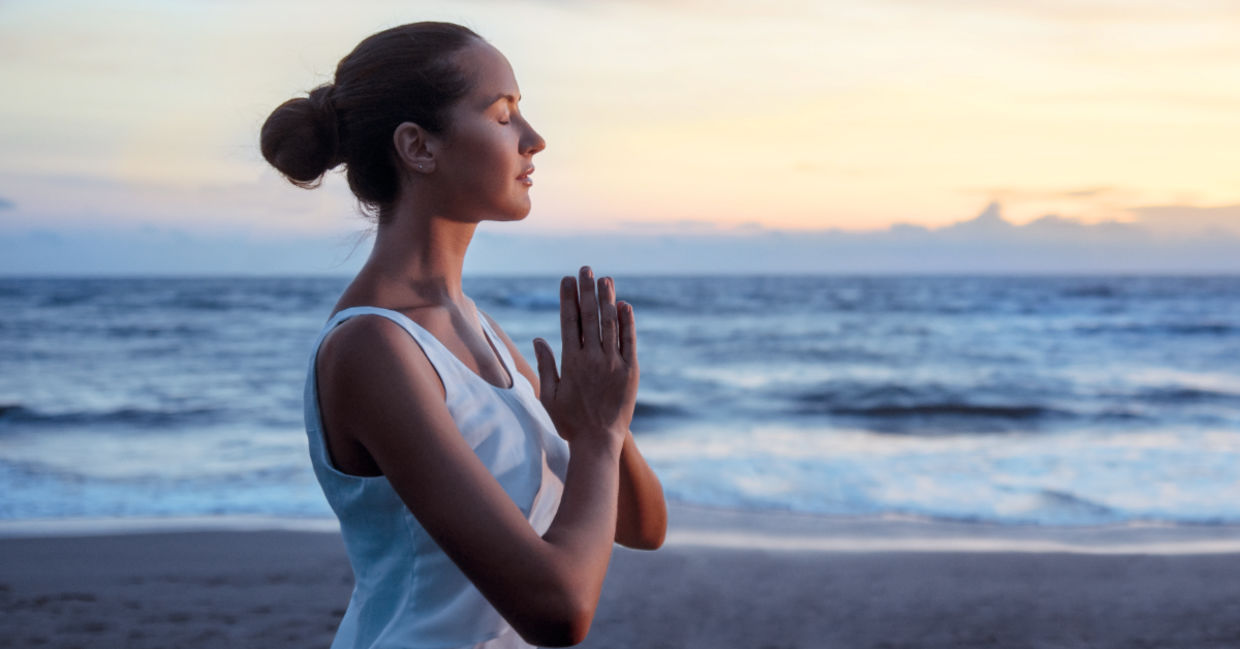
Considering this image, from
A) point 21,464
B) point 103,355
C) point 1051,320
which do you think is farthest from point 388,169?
point 1051,320

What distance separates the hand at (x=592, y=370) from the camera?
1.35 m

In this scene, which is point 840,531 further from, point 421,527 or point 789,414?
point 789,414

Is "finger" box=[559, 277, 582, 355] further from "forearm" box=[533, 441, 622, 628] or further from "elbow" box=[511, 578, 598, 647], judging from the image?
"elbow" box=[511, 578, 598, 647]

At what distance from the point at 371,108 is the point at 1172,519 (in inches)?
270

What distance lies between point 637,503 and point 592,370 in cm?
46

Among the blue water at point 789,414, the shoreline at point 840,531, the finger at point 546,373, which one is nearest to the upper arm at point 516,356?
the finger at point 546,373

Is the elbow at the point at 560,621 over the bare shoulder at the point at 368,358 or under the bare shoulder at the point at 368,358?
under

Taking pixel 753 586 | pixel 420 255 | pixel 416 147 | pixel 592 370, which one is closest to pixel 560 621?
pixel 592 370

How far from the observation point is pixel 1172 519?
670 centimetres

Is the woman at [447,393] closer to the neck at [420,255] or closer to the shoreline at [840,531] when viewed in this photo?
the neck at [420,255]

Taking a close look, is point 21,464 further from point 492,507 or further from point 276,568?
point 492,507

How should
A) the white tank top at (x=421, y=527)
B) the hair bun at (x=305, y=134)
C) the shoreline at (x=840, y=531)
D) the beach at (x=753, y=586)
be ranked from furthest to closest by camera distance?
the shoreline at (x=840, y=531) < the beach at (x=753, y=586) < the hair bun at (x=305, y=134) < the white tank top at (x=421, y=527)

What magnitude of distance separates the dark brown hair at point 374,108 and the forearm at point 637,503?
0.59 m

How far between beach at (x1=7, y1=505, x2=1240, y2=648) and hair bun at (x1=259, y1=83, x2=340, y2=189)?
10.6 ft
